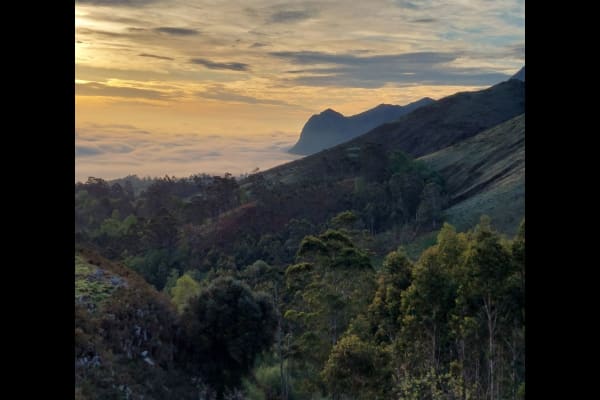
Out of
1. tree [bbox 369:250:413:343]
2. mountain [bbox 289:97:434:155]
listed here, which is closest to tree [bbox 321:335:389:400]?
tree [bbox 369:250:413:343]

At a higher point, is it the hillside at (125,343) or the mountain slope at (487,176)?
the mountain slope at (487,176)

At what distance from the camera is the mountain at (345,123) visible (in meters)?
56.8

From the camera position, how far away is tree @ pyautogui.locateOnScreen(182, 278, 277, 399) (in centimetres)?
1216

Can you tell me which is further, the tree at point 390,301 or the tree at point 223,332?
the tree at point 223,332

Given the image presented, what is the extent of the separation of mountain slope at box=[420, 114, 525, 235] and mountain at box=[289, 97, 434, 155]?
1807 centimetres

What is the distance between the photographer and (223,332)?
12.2 m

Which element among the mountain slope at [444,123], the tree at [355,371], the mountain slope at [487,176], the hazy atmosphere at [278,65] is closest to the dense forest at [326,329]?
the tree at [355,371]

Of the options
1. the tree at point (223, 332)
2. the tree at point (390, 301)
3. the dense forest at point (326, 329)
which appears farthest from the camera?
the tree at point (223, 332)

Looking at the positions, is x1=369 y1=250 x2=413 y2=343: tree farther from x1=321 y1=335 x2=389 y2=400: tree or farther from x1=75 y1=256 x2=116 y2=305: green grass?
x1=75 y1=256 x2=116 y2=305: green grass

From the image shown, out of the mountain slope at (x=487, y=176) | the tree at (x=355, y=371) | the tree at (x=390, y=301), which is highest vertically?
the mountain slope at (x=487, y=176)

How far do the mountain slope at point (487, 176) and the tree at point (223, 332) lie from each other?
12226mm

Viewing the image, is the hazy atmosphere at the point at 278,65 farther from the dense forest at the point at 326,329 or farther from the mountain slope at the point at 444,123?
the mountain slope at the point at 444,123
